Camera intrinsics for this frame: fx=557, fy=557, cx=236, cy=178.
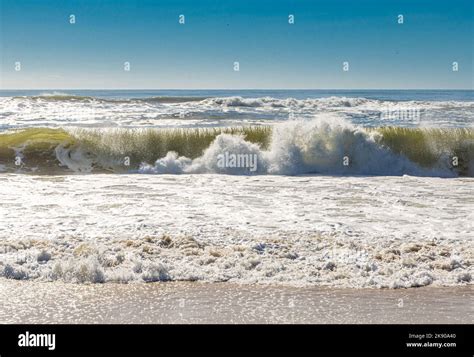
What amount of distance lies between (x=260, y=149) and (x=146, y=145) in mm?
3954

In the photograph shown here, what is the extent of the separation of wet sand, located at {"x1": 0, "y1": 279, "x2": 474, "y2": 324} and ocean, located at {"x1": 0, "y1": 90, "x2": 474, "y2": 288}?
0.27m

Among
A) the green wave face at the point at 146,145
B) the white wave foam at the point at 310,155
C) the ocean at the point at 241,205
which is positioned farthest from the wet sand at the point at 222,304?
the green wave face at the point at 146,145

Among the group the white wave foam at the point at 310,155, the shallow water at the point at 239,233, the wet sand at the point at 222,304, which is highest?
the white wave foam at the point at 310,155

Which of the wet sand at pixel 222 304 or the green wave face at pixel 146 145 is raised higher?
the green wave face at pixel 146 145

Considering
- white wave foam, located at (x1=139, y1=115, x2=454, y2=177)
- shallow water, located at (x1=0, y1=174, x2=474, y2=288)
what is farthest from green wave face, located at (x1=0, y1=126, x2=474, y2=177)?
→ shallow water, located at (x1=0, y1=174, x2=474, y2=288)

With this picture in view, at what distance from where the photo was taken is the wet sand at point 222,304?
5.23 metres

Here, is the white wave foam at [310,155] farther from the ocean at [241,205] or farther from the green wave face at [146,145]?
the green wave face at [146,145]

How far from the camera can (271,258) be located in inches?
284

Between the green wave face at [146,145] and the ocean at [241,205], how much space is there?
0.06 meters

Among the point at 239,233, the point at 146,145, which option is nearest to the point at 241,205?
the point at 239,233

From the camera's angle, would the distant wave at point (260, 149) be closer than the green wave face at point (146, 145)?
Yes

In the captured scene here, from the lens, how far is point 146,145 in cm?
1909

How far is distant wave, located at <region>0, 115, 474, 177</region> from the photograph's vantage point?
55.1 ft
